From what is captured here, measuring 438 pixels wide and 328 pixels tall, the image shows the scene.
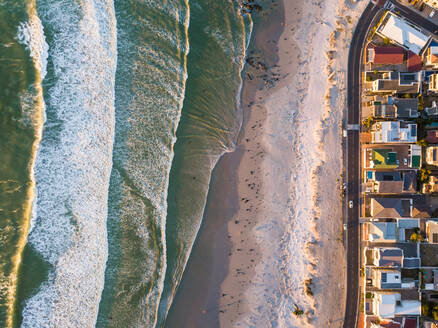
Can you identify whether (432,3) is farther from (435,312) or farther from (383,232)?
(435,312)

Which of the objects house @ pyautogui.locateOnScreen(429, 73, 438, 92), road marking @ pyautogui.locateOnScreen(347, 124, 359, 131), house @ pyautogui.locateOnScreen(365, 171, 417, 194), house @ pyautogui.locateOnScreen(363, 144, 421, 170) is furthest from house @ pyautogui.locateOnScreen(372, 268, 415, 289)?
house @ pyautogui.locateOnScreen(429, 73, 438, 92)

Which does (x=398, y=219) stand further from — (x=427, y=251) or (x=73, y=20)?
(x=73, y=20)

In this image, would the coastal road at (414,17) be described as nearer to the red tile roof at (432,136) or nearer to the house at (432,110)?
the house at (432,110)

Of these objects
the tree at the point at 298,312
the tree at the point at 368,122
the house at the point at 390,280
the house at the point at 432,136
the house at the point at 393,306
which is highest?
the tree at the point at 368,122

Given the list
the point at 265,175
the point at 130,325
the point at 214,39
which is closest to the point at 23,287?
the point at 130,325

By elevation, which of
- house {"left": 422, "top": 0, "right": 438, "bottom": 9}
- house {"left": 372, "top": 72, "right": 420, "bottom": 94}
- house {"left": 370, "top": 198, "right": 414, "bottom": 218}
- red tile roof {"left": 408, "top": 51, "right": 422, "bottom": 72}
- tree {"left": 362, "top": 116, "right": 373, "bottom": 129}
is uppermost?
house {"left": 422, "top": 0, "right": 438, "bottom": 9}

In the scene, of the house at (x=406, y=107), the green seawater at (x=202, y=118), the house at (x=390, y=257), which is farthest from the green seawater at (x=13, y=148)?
the house at (x=406, y=107)

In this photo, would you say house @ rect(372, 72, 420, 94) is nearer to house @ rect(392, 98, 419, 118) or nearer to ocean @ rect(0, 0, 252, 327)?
house @ rect(392, 98, 419, 118)

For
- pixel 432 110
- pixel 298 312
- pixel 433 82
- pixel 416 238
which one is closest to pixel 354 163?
pixel 432 110
